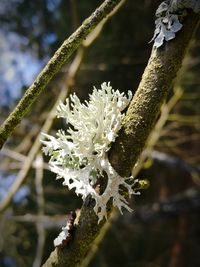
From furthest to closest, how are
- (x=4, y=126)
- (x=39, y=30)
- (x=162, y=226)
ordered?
(x=162, y=226) → (x=39, y=30) → (x=4, y=126)

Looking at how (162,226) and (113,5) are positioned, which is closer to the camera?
(113,5)

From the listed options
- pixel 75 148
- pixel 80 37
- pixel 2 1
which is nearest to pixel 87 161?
pixel 75 148

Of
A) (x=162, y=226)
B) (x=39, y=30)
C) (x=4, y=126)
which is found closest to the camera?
(x=4, y=126)

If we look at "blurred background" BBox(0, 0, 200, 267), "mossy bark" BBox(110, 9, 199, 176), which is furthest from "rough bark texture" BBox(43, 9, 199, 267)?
"blurred background" BBox(0, 0, 200, 267)

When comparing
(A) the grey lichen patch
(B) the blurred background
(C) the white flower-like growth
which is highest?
(B) the blurred background

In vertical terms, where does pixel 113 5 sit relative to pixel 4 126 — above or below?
above

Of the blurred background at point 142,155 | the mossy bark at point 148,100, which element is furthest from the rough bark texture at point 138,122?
the blurred background at point 142,155

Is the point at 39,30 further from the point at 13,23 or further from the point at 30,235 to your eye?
the point at 30,235

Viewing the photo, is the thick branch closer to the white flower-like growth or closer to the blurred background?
the white flower-like growth
